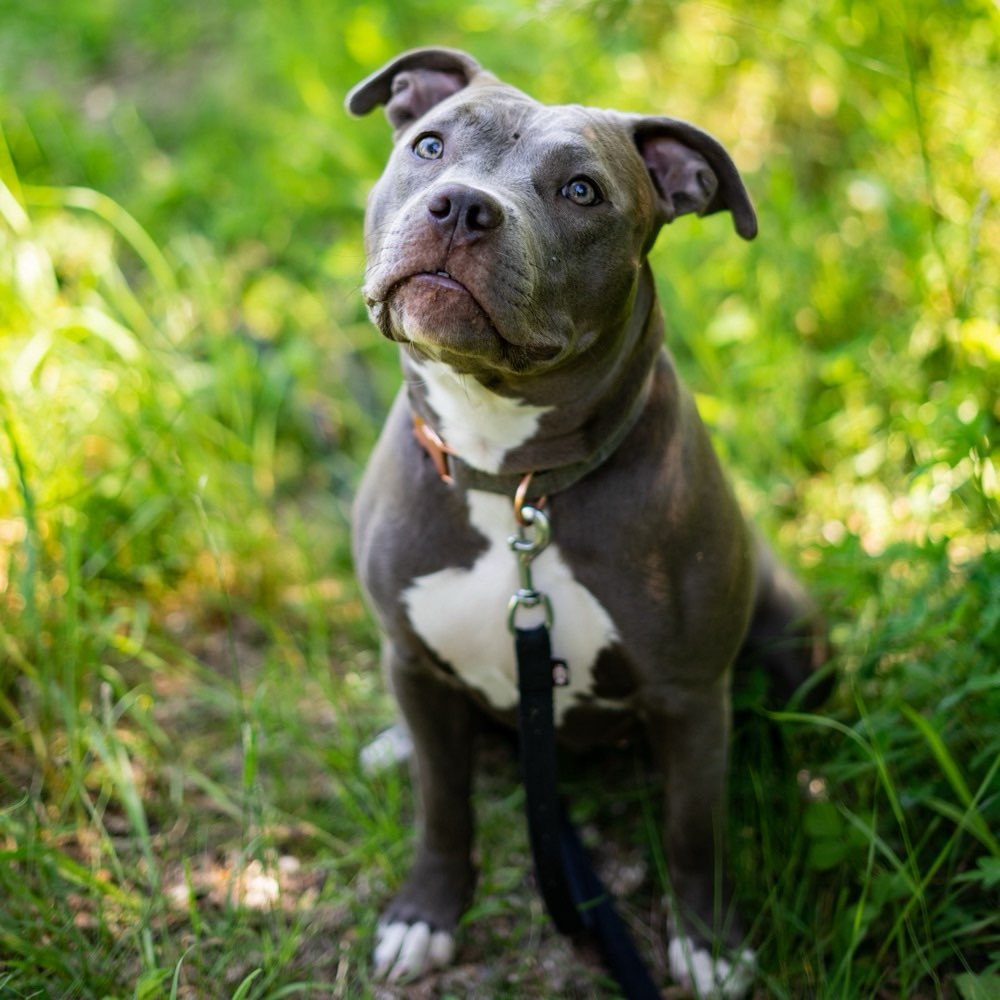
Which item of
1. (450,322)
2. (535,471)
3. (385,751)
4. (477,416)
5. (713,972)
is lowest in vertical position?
(713,972)

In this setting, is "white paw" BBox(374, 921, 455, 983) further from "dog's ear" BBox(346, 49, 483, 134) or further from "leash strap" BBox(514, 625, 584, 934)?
"dog's ear" BBox(346, 49, 483, 134)

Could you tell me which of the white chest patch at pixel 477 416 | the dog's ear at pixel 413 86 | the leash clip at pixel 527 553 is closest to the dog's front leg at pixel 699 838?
the leash clip at pixel 527 553

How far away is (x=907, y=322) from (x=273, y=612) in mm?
2151

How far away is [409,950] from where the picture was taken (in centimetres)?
245

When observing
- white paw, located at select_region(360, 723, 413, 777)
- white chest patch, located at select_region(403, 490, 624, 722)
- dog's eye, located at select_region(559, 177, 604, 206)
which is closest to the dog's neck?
white chest patch, located at select_region(403, 490, 624, 722)

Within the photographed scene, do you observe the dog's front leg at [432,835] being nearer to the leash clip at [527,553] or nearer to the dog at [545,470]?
the dog at [545,470]

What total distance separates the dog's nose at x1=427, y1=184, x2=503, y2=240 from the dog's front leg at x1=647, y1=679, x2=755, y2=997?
3.28 ft

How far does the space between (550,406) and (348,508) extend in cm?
176

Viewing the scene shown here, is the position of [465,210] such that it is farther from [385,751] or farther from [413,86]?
[385,751]

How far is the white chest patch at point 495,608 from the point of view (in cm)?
224

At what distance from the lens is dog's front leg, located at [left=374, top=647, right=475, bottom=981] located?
247 centimetres

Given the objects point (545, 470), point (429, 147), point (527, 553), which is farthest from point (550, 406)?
point (429, 147)

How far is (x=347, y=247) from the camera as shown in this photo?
4199mm

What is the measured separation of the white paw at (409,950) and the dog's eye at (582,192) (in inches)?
59.8
